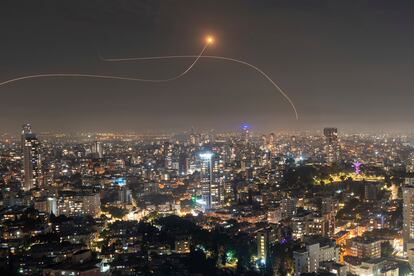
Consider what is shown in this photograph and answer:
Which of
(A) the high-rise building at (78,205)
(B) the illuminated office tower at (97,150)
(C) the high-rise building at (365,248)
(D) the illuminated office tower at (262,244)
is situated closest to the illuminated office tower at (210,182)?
(A) the high-rise building at (78,205)

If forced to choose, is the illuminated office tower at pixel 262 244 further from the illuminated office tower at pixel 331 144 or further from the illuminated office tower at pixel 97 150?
the illuminated office tower at pixel 97 150

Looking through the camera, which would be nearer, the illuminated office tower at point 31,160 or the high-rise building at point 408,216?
the high-rise building at point 408,216

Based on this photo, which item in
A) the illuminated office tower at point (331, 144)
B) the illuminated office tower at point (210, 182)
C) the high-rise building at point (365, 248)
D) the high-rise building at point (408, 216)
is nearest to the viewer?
the high-rise building at point (365, 248)

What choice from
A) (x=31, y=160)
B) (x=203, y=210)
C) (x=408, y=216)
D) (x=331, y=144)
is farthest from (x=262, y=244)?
(x=331, y=144)

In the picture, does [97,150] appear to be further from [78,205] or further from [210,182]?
[78,205]

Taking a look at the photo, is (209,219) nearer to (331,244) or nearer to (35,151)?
(331,244)

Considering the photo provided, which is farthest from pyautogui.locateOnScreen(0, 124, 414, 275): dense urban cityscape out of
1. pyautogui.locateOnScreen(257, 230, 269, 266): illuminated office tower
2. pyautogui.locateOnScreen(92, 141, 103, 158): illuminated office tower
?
pyautogui.locateOnScreen(92, 141, 103, 158): illuminated office tower
